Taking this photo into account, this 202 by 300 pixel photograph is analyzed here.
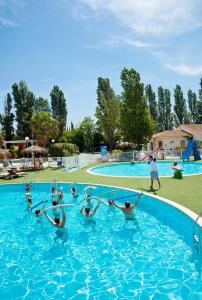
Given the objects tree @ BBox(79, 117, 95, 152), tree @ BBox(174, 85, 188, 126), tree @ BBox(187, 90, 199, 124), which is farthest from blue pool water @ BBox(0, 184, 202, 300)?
tree @ BBox(187, 90, 199, 124)

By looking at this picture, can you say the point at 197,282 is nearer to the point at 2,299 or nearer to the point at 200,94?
the point at 2,299

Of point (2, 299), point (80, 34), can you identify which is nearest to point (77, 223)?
point (2, 299)

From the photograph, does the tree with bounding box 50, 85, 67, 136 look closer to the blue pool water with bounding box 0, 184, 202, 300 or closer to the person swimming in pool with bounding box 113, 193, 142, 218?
the blue pool water with bounding box 0, 184, 202, 300

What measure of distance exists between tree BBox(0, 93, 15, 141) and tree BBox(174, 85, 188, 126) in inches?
1639

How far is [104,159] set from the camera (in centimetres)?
3388

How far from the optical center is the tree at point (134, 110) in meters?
41.0

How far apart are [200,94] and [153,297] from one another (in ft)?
234

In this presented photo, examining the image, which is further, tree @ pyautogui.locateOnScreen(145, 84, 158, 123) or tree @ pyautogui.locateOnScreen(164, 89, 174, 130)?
tree @ pyautogui.locateOnScreen(164, 89, 174, 130)

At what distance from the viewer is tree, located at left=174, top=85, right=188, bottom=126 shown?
73.6m

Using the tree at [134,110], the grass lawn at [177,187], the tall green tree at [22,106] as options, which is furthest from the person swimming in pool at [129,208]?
the tall green tree at [22,106]

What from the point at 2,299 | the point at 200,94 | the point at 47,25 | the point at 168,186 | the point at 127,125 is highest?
the point at 200,94

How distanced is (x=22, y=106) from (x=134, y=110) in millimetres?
28536

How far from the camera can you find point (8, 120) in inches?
2333

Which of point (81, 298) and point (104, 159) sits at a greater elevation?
point (104, 159)
